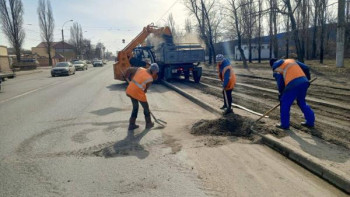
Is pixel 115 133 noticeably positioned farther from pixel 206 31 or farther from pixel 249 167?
pixel 206 31

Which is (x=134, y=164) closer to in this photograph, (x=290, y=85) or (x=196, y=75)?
(x=290, y=85)

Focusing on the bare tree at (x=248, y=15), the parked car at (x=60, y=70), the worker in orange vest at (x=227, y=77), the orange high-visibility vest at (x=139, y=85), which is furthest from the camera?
the parked car at (x=60, y=70)

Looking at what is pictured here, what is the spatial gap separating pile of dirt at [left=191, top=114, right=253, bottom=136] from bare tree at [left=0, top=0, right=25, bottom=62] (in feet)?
150

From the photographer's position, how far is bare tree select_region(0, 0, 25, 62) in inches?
1676

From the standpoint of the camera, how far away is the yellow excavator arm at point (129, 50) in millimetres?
16828

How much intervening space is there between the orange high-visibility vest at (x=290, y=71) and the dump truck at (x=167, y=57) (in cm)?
1093

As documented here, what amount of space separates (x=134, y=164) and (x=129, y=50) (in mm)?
13451

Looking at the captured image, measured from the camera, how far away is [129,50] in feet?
56.6

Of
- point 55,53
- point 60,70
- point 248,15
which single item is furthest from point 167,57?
point 55,53

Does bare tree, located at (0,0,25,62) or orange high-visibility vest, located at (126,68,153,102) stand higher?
bare tree, located at (0,0,25,62)

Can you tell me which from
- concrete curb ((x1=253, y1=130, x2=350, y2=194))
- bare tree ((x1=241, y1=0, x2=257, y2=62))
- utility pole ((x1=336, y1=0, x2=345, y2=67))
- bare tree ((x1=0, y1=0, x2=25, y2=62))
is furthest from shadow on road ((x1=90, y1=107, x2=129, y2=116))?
bare tree ((x1=0, y1=0, x2=25, y2=62))

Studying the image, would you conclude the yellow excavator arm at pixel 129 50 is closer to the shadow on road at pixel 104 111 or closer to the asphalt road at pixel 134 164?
the shadow on road at pixel 104 111

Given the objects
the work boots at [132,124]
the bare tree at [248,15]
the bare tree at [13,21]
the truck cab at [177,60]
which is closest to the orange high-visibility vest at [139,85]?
the work boots at [132,124]

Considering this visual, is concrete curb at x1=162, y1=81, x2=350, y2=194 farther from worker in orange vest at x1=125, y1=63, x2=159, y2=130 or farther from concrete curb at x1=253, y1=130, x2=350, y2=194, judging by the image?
worker in orange vest at x1=125, y1=63, x2=159, y2=130
